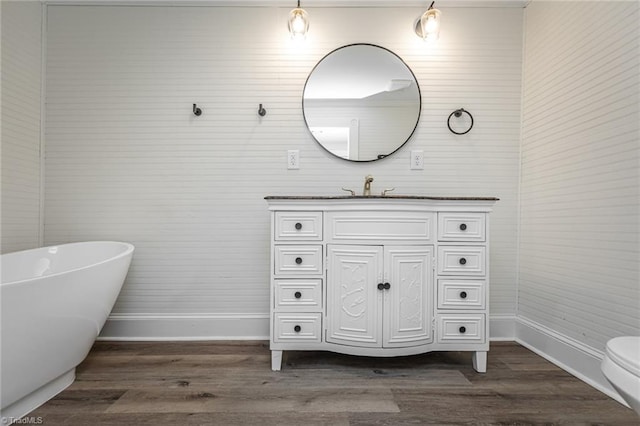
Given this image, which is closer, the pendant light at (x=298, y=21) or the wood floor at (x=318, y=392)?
the wood floor at (x=318, y=392)

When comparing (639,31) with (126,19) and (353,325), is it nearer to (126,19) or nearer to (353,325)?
(353,325)

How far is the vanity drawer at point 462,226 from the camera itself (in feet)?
5.45

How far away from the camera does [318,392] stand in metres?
1.49

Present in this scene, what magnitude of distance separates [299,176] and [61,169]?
1.60 metres

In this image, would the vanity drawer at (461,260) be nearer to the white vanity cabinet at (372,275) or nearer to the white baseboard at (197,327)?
the white vanity cabinet at (372,275)

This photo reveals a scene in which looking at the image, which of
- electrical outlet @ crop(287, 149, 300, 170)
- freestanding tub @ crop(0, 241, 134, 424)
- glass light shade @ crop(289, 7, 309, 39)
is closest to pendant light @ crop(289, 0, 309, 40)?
glass light shade @ crop(289, 7, 309, 39)

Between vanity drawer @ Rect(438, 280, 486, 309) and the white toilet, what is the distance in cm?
77

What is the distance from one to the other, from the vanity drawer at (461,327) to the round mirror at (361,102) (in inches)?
42.3

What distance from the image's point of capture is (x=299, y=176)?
215 centimetres

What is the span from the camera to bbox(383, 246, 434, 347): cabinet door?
161 centimetres

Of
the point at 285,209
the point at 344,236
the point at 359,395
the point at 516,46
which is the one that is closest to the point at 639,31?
the point at 516,46

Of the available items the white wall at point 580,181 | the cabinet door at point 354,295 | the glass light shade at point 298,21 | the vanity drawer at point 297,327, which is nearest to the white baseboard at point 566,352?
the white wall at point 580,181

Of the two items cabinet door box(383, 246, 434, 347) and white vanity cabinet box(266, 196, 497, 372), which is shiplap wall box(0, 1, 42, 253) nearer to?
white vanity cabinet box(266, 196, 497, 372)

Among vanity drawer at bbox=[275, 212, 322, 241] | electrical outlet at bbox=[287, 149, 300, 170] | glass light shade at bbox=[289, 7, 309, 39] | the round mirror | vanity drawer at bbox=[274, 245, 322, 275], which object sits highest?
glass light shade at bbox=[289, 7, 309, 39]
